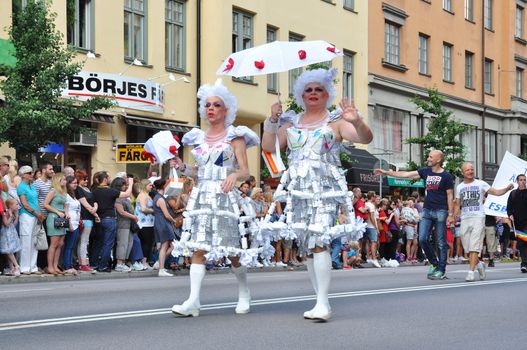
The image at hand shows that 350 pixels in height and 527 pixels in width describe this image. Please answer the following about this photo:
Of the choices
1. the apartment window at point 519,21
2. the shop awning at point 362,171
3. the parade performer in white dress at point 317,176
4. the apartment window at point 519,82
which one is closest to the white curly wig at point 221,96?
the parade performer in white dress at point 317,176

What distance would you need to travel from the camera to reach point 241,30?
32.0 m

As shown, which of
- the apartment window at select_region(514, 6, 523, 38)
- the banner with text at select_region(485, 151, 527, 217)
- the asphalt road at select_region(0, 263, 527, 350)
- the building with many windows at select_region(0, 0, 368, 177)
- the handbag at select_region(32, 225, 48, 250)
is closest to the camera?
the asphalt road at select_region(0, 263, 527, 350)

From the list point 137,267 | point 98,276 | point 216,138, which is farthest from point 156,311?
point 137,267

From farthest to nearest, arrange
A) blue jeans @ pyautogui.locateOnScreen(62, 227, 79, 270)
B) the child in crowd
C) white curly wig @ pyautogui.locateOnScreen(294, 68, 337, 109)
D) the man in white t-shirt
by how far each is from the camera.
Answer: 1. blue jeans @ pyautogui.locateOnScreen(62, 227, 79, 270)
2. the child in crowd
3. the man in white t-shirt
4. white curly wig @ pyautogui.locateOnScreen(294, 68, 337, 109)

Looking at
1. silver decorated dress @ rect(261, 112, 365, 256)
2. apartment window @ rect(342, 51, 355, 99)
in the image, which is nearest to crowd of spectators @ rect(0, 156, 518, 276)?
silver decorated dress @ rect(261, 112, 365, 256)

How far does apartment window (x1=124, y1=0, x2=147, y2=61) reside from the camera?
90.7 ft

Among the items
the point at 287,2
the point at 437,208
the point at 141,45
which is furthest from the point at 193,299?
the point at 287,2

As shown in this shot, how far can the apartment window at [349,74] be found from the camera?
38.7 metres

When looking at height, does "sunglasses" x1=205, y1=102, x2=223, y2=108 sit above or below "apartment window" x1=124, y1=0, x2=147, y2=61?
below

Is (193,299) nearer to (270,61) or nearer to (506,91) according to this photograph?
(270,61)

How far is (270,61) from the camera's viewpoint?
9.67m

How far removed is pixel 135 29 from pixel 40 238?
444 inches

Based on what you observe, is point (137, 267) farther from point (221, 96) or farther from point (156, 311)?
point (221, 96)

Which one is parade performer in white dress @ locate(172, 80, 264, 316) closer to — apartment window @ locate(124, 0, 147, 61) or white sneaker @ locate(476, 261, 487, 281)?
white sneaker @ locate(476, 261, 487, 281)
